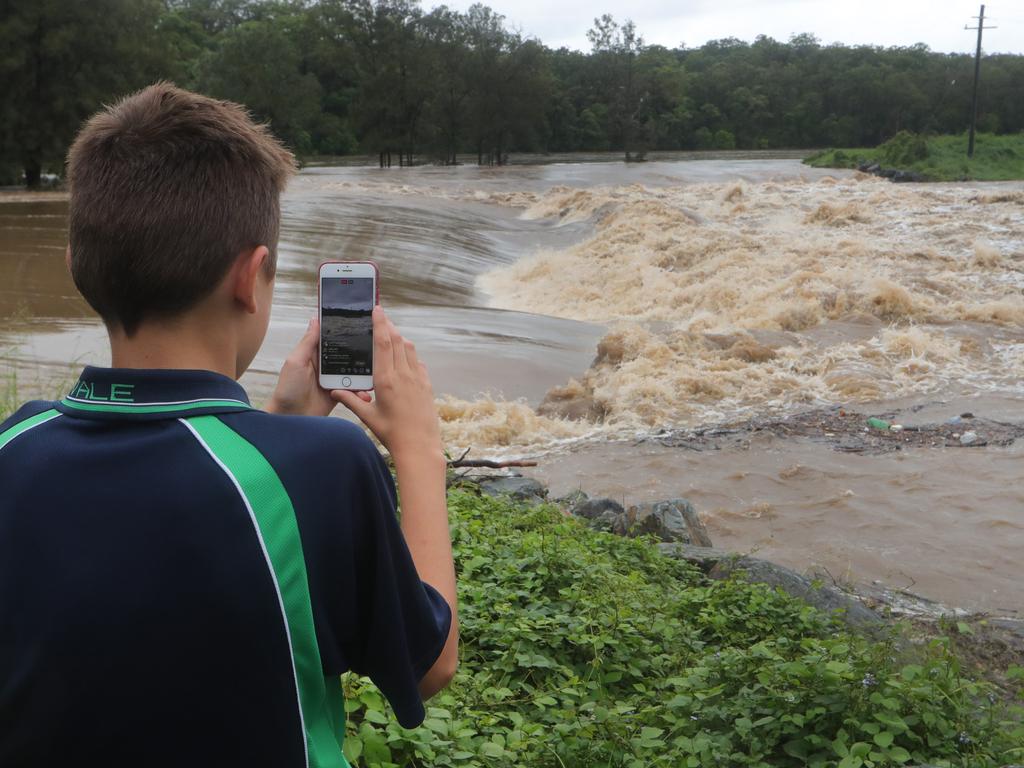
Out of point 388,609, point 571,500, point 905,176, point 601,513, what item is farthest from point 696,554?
point 905,176

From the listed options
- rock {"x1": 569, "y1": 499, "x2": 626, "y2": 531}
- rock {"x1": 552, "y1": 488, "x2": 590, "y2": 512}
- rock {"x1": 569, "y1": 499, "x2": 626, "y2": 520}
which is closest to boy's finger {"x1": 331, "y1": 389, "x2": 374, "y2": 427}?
rock {"x1": 569, "y1": 499, "x2": 626, "y2": 531}

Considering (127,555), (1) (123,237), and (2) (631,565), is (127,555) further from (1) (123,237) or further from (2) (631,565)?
(2) (631,565)

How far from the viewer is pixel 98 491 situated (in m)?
1.11

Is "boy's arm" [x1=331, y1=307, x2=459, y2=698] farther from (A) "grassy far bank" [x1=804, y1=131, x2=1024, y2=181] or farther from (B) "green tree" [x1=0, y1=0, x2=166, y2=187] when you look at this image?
(A) "grassy far bank" [x1=804, y1=131, x2=1024, y2=181]

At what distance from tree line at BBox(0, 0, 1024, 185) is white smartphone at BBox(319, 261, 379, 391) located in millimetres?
33642

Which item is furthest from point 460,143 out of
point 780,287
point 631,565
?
point 631,565

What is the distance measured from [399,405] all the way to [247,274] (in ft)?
1.07

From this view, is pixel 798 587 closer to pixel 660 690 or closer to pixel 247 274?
pixel 660 690

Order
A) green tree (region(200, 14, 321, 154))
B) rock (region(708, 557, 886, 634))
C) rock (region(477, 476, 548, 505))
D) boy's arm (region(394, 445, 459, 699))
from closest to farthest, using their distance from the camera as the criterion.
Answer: boy's arm (region(394, 445, 459, 699))
rock (region(708, 557, 886, 634))
rock (region(477, 476, 548, 505))
green tree (region(200, 14, 321, 154))

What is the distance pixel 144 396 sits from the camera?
1.17m

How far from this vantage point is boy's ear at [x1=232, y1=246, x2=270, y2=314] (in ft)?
4.18

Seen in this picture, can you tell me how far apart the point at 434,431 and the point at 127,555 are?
1.69 feet

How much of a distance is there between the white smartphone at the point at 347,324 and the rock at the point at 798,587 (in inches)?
134

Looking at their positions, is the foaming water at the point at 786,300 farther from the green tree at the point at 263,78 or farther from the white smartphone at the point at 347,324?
the green tree at the point at 263,78
